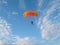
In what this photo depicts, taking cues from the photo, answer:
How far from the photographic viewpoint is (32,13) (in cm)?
3738

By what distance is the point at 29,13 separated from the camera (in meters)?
37.6

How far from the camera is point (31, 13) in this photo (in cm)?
3719

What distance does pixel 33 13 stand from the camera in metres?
37.4

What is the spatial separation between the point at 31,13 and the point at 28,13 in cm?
98

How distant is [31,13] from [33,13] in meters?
0.58

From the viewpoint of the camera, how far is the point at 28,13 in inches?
1486

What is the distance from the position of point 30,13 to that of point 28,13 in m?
0.78

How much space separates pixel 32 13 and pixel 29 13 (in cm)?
82

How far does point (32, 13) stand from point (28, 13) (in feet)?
3.71

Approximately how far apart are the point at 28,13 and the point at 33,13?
4.51 feet

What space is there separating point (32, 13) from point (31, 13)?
327 mm
